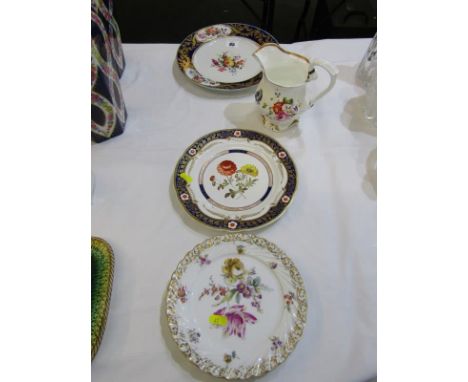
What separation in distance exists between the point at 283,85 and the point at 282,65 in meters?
0.06

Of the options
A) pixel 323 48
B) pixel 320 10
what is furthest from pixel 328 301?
pixel 320 10

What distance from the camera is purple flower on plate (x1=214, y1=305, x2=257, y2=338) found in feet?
1.45

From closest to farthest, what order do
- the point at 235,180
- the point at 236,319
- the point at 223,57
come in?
the point at 236,319, the point at 235,180, the point at 223,57

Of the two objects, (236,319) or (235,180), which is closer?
(236,319)

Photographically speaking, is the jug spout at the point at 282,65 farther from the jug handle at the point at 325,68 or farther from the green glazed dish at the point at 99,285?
the green glazed dish at the point at 99,285

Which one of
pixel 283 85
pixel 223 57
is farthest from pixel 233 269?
pixel 223 57

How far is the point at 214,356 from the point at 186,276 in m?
0.11

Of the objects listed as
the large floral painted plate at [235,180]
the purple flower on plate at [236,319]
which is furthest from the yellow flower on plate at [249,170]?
the purple flower on plate at [236,319]

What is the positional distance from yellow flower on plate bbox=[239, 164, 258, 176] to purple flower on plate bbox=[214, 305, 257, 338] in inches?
9.1

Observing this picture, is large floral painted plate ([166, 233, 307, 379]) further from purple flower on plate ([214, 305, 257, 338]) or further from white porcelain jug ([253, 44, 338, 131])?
white porcelain jug ([253, 44, 338, 131])

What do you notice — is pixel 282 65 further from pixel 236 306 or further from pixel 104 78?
pixel 236 306

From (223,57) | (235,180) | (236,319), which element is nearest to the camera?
(236,319)

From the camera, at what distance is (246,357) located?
426 millimetres

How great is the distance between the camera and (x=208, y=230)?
54 cm
